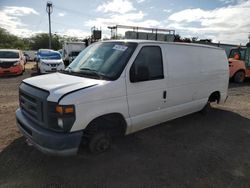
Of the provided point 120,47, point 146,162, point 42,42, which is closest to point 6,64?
point 120,47

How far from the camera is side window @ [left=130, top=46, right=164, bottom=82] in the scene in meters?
3.58

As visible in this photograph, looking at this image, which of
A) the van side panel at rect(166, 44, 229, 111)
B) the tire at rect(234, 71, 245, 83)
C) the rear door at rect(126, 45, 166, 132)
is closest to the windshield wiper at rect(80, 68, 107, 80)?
the rear door at rect(126, 45, 166, 132)

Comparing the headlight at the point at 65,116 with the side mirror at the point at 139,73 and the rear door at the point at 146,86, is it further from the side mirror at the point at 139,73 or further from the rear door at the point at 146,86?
the side mirror at the point at 139,73

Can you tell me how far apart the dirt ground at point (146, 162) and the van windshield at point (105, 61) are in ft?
4.66

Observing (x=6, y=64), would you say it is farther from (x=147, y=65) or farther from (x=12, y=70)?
(x=147, y=65)

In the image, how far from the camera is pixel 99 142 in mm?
3475

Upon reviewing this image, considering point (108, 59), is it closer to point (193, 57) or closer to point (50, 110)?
point (50, 110)

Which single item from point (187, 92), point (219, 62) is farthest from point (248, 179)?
point (219, 62)

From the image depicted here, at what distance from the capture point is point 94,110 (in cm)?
311

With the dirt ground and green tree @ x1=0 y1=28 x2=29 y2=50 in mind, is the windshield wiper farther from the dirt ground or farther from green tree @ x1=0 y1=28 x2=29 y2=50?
green tree @ x1=0 y1=28 x2=29 y2=50

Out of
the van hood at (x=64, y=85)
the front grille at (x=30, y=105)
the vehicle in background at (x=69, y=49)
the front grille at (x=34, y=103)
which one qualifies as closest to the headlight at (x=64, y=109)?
the van hood at (x=64, y=85)

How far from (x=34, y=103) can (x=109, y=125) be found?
1313 millimetres

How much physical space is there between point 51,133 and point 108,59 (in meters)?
1.62

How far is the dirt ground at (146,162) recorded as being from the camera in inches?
119
